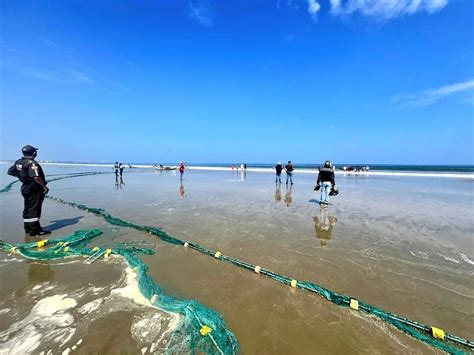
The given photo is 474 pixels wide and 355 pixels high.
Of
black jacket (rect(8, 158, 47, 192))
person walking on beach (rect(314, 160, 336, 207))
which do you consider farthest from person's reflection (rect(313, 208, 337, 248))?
black jacket (rect(8, 158, 47, 192))

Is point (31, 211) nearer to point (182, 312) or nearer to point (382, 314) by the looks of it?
point (182, 312)

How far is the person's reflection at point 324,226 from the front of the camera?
20.2 feet

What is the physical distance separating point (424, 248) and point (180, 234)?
6.14 metres

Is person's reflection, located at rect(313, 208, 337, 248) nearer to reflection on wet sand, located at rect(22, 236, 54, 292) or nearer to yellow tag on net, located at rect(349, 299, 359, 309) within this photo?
yellow tag on net, located at rect(349, 299, 359, 309)

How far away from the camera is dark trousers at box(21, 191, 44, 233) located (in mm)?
6203

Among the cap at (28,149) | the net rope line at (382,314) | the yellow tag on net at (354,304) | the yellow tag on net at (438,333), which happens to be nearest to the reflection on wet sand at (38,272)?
the net rope line at (382,314)

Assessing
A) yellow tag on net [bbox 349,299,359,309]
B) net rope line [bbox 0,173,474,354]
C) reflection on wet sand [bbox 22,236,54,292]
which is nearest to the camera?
net rope line [bbox 0,173,474,354]

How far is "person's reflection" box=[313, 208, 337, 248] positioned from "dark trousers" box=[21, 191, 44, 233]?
7563 millimetres

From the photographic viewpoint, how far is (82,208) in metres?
9.73

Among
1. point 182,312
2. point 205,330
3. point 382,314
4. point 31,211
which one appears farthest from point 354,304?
point 31,211

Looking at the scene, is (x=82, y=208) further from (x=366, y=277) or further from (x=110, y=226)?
(x=366, y=277)

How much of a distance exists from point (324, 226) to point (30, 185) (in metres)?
8.46

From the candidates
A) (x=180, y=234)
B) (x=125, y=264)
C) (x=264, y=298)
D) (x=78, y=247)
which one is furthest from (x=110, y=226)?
(x=264, y=298)

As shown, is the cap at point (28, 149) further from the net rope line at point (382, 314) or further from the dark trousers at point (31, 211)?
the net rope line at point (382, 314)
